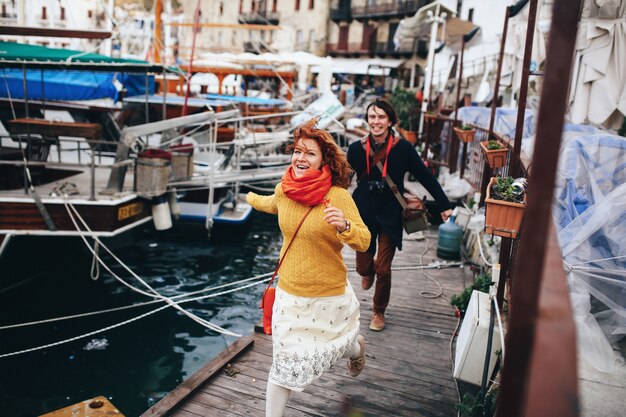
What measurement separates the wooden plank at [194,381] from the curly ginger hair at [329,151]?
182 centimetres

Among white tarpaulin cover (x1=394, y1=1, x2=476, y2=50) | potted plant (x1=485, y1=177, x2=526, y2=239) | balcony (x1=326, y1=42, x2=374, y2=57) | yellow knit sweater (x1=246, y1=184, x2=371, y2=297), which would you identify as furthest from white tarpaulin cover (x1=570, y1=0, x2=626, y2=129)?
balcony (x1=326, y1=42, x2=374, y2=57)

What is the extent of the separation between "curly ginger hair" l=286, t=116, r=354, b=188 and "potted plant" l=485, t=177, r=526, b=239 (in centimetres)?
117

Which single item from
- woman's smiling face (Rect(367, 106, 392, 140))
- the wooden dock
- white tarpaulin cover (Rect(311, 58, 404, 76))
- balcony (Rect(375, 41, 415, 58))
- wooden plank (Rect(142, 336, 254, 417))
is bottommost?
the wooden dock

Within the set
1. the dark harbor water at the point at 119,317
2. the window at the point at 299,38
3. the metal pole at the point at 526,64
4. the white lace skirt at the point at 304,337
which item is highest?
the window at the point at 299,38

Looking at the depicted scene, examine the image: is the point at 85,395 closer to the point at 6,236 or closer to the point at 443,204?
the point at 6,236

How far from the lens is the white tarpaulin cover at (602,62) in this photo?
527 cm

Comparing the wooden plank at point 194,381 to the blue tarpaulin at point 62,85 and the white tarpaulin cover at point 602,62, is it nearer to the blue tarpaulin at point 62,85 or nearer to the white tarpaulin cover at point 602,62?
the white tarpaulin cover at point 602,62

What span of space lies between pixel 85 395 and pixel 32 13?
9.85 metres

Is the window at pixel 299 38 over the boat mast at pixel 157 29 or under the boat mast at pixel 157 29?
over

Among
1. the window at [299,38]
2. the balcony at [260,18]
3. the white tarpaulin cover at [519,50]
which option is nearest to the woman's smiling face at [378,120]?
the white tarpaulin cover at [519,50]

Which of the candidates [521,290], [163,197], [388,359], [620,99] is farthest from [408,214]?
[163,197]

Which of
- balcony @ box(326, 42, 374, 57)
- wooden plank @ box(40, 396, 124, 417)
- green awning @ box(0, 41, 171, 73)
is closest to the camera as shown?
wooden plank @ box(40, 396, 124, 417)

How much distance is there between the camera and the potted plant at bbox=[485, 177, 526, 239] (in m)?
3.51

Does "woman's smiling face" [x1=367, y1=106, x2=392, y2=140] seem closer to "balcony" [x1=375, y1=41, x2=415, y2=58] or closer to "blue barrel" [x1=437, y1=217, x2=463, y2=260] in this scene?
"blue barrel" [x1=437, y1=217, x2=463, y2=260]
